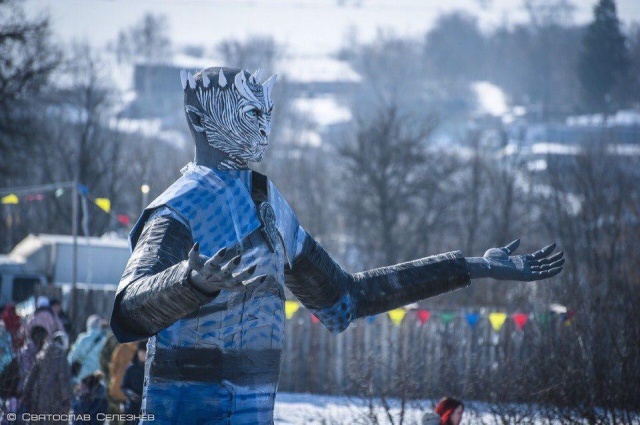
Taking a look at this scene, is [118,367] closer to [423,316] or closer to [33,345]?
[33,345]

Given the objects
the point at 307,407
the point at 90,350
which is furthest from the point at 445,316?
the point at 90,350

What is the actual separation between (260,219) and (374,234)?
33500 mm

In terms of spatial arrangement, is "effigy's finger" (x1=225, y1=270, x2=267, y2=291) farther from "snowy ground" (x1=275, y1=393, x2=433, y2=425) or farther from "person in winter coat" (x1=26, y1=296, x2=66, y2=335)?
"snowy ground" (x1=275, y1=393, x2=433, y2=425)

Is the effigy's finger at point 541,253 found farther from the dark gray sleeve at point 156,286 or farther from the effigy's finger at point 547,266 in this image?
the dark gray sleeve at point 156,286

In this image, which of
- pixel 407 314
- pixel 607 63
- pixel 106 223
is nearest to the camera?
pixel 407 314

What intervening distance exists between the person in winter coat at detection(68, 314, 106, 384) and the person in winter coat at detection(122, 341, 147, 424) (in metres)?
3.66

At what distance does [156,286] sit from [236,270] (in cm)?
30

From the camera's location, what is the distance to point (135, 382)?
1025 cm

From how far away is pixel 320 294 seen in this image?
5.34 meters

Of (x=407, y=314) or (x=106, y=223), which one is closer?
(x=407, y=314)

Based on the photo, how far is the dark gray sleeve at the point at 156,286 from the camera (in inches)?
155

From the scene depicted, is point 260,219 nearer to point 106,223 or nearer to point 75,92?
point 106,223

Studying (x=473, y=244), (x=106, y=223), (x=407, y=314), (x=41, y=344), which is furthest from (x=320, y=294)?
(x=473, y=244)

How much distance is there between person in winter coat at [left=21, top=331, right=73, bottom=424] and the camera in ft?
27.5
